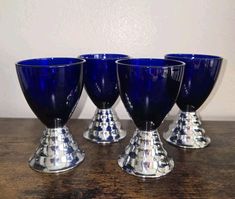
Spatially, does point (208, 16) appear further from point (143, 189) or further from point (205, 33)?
point (143, 189)

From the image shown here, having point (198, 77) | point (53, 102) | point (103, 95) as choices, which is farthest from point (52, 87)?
point (198, 77)

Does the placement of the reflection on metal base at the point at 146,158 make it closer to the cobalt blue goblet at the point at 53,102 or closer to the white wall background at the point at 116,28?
the cobalt blue goblet at the point at 53,102

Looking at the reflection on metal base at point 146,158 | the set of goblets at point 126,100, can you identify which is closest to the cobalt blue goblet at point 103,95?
the set of goblets at point 126,100

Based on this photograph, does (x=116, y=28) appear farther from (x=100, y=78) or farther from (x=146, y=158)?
(x=146, y=158)

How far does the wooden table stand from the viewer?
1.22 ft

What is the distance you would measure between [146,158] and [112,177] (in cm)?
7

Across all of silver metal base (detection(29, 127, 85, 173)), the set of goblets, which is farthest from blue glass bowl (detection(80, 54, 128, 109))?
silver metal base (detection(29, 127, 85, 173))

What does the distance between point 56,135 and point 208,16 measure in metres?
0.49

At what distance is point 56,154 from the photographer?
453 millimetres

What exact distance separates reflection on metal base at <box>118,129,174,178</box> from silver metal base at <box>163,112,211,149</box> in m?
0.09

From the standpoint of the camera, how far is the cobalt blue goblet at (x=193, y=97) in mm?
485

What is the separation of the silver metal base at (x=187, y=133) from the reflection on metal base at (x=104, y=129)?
0.11 metres

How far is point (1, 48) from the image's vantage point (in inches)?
27.5

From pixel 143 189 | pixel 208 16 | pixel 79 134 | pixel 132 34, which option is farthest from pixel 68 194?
pixel 208 16
